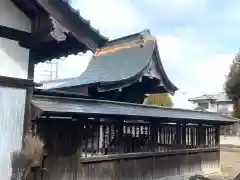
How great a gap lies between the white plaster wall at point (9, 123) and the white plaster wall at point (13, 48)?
0.36 m

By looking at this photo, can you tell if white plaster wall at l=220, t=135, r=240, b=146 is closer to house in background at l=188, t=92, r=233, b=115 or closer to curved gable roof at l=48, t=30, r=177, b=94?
curved gable roof at l=48, t=30, r=177, b=94

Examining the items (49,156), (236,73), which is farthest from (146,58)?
(236,73)

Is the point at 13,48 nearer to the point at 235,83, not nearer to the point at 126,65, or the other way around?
the point at 126,65

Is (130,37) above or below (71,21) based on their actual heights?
above

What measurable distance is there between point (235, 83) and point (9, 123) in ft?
132

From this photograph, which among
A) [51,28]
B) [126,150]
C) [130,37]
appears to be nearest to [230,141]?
[130,37]

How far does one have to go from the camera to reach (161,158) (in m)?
11.3

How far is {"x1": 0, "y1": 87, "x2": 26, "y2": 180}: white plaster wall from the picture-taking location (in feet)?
19.8

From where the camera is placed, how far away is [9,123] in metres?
6.12

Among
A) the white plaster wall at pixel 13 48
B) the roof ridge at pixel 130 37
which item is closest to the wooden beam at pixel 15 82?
the white plaster wall at pixel 13 48

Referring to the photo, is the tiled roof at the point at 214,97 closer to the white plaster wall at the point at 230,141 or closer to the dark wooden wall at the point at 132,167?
the white plaster wall at the point at 230,141

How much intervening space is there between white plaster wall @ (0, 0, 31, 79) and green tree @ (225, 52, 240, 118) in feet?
130

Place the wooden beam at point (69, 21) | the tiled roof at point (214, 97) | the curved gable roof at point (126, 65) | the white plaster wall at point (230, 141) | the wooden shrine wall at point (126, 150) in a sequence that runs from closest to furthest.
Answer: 1. the wooden beam at point (69, 21)
2. the wooden shrine wall at point (126, 150)
3. the curved gable roof at point (126, 65)
4. the white plaster wall at point (230, 141)
5. the tiled roof at point (214, 97)

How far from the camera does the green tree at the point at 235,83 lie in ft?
139
